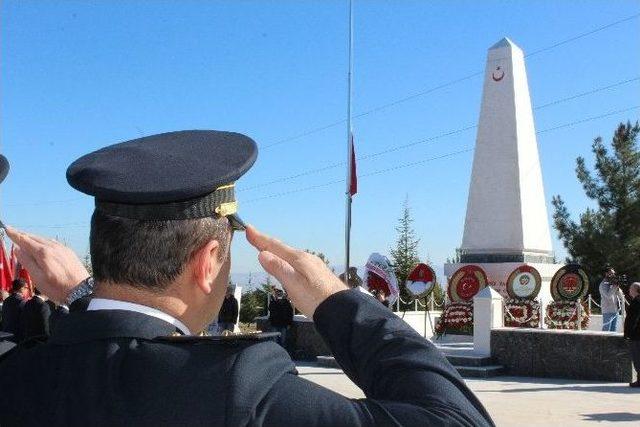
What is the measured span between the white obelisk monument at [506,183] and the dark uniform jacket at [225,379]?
73.8ft

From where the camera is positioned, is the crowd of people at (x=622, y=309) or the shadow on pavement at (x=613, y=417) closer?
the shadow on pavement at (x=613, y=417)

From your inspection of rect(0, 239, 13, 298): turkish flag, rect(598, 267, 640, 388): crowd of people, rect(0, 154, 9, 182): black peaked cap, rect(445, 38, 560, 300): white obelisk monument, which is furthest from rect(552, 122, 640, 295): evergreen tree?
rect(0, 154, 9, 182): black peaked cap

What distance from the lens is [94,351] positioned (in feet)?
4.50

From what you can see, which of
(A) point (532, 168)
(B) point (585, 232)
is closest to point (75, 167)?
(A) point (532, 168)

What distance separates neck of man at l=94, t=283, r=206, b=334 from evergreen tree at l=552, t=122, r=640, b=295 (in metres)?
31.1

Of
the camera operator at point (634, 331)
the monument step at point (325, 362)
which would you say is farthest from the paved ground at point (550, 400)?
the monument step at point (325, 362)

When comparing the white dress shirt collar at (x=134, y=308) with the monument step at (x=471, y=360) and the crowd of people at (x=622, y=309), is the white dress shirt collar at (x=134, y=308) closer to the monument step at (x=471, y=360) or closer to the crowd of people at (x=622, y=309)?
the crowd of people at (x=622, y=309)

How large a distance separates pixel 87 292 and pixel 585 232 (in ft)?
106

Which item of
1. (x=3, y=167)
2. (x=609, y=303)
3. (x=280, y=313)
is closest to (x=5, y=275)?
(x=280, y=313)

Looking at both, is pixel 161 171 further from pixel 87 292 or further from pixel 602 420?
pixel 602 420

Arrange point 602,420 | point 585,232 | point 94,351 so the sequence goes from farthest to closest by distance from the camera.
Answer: point 585,232
point 602,420
point 94,351

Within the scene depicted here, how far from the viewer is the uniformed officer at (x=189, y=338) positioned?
1.25m

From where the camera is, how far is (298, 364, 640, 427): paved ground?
9.22m

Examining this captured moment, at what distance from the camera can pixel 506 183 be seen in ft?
78.4
